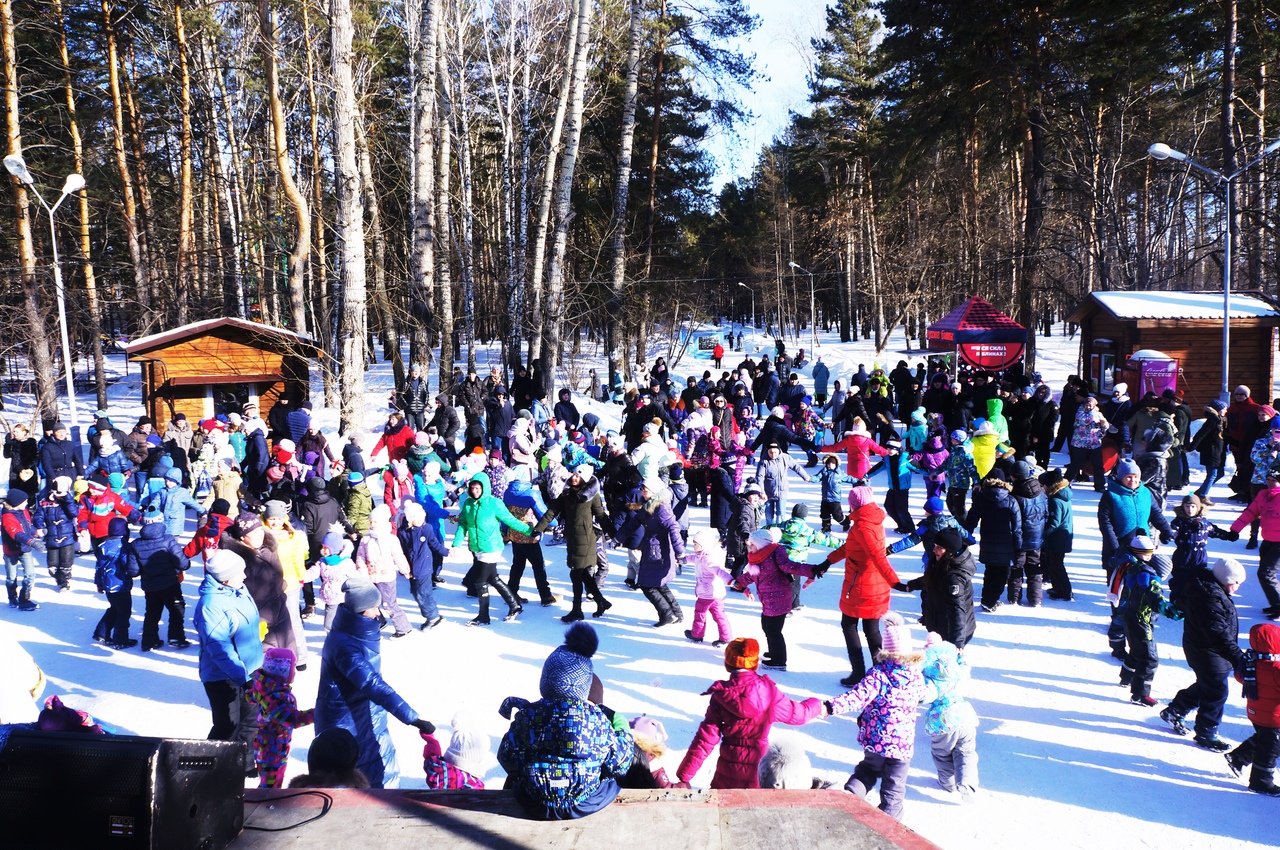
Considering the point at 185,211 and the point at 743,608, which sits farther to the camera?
the point at 185,211

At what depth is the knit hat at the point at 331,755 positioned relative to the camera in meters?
3.75

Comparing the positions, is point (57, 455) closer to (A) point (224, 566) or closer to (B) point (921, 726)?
(A) point (224, 566)

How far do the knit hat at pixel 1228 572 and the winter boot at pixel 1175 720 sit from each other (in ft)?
3.30

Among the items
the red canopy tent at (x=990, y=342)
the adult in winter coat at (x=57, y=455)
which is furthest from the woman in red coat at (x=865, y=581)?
the red canopy tent at (x=990, y=342)

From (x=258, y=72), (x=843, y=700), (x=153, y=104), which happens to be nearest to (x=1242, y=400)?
(x=843, y=700)

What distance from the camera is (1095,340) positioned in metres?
18.8

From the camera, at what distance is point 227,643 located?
17.2 feet

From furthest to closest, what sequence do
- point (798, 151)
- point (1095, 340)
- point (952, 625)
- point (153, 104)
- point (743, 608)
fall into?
point (798, 151) → point (153, 104) → point (1095, 340) → point (743, 608) → point (952, 625)

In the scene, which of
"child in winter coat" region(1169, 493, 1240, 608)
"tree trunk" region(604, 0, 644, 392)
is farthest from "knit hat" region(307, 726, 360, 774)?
"tree trunk" region(604, 0, 644, 392)

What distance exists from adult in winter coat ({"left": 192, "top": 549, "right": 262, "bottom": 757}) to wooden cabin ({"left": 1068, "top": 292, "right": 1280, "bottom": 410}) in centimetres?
1643

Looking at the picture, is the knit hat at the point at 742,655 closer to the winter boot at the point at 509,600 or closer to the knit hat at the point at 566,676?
the knit hat at the point at 566,676

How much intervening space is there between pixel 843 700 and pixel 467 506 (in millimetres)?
4460

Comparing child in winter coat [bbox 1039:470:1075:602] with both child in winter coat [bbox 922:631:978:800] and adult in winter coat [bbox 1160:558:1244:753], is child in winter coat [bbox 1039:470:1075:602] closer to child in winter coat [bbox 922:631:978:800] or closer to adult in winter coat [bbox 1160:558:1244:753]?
Result: adult in winter coat [bbox 1160:558:1244:753]

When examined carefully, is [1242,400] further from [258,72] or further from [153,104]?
[153,104]
